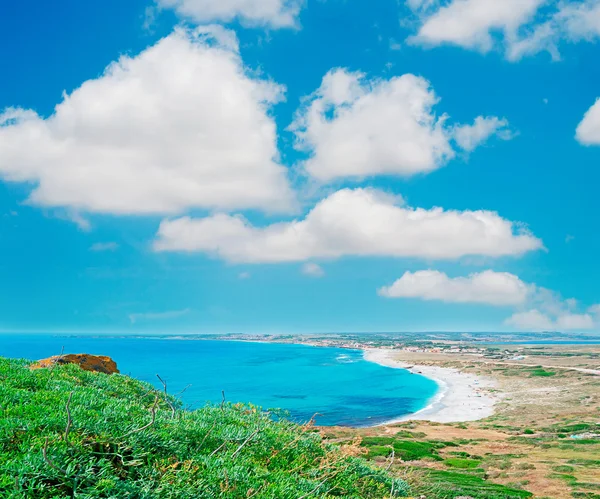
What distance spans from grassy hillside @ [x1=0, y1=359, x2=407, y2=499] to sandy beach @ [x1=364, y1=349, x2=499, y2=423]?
2246 inches

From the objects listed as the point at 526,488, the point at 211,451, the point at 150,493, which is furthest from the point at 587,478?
the point at 150,493

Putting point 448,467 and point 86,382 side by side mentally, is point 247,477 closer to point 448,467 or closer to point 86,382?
point 86,382

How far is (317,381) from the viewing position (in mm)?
104938

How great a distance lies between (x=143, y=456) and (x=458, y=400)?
267 feet

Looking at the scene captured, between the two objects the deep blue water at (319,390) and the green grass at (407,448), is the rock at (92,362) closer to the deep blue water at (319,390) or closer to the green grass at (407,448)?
the green grass at (407,448)

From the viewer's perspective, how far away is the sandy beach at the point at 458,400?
6219cm

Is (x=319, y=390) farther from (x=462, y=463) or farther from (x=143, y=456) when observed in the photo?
(x=143, y=456)

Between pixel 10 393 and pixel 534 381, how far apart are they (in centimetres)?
10960

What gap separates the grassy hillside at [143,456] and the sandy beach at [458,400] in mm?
57046

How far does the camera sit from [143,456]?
5.86 m

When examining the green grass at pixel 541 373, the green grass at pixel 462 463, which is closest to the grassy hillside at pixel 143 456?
the green grass at pixel 462 463

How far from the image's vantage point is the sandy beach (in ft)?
204

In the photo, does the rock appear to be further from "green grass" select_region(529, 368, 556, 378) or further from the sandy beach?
"green grass" select_region(529, 368, 556, 378)


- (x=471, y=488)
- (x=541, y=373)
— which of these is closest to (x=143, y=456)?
(x=471, y=488)
